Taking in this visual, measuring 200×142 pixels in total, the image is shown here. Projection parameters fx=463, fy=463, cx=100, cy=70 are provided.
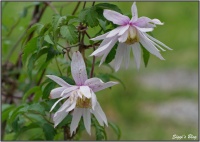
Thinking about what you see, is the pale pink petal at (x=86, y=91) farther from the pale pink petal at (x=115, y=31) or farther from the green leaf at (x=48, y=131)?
the green leaf at (x=48, y=131)

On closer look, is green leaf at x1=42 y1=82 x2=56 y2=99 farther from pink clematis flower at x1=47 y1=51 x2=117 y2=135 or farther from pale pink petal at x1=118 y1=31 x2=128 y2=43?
pale pink petal at x1=118 y1=31 x2=128 y2=43

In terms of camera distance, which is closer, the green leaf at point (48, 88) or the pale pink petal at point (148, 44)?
the pale pink petal at point (148, 44)

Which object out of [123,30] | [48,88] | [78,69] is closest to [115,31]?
[123,30]

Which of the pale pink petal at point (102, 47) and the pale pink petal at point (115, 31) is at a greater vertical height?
the pale pink petal at point (115, 31)

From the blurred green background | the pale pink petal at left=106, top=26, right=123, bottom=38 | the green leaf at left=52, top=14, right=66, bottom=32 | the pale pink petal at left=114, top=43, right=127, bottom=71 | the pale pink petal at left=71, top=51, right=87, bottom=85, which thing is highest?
the green leaf at left=52, top=14, right=66, bottom=32

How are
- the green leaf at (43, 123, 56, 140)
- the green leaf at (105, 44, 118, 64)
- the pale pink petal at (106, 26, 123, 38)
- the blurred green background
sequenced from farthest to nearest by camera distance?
the blurred green background → the green leaf at (43, 123, 56, 140) → the green leaf at (105, 44, 118, 64) → the pale pink petal at (106, 26, 123, 38)

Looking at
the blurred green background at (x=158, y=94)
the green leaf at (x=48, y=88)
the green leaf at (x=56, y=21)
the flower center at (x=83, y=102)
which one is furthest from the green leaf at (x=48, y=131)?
the blurred green background at (x=158, y=94)

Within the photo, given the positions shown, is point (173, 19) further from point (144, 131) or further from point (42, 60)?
point (42, 60)

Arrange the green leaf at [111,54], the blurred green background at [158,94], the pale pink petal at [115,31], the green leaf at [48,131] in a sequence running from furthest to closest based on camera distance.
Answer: the blurred green background at [158,94] < the green leaf at [48,131] < the green leaf at [111,54] < the pale pink petal at [115,31]

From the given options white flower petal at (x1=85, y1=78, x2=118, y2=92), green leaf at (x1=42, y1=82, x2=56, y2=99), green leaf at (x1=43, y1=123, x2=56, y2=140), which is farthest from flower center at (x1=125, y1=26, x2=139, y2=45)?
green leaf at (x1=43, y1=123, x2=56, y2=140)
